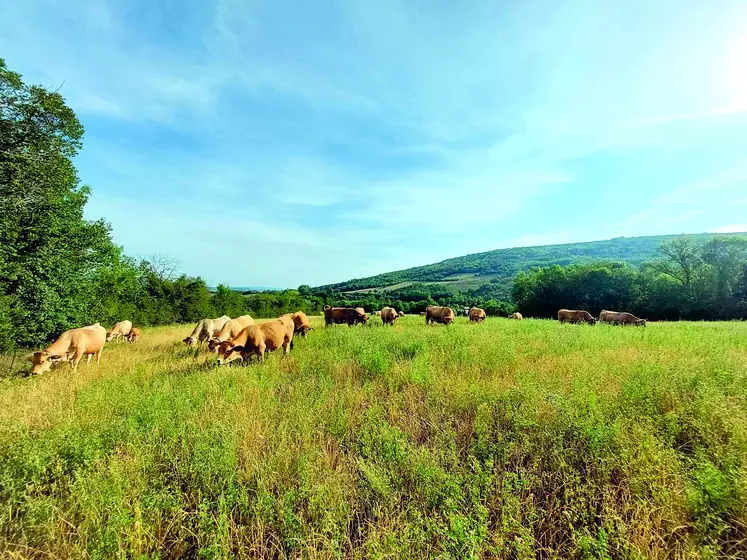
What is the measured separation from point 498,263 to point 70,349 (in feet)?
564

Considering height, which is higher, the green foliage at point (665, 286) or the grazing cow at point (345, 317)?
the grazing cow at point (345, 317)

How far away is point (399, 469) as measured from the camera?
340cm

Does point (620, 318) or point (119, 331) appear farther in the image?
point (620, 318)

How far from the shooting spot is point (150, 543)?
2.71 metres

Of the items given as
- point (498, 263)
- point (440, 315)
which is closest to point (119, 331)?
point (440, 315)

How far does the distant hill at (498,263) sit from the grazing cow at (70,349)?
112m

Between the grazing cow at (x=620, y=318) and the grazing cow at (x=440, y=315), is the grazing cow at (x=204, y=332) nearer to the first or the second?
the grazing cow at (x=440, y=315)

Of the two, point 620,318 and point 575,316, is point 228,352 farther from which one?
point 620,318

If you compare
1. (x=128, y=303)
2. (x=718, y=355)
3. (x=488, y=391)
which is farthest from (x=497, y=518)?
(x=128, y=303)

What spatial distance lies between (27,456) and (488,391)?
6.21 m

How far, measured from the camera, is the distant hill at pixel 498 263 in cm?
13062

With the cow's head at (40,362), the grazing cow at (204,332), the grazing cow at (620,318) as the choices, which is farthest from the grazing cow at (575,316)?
the cow's head at (40,362)

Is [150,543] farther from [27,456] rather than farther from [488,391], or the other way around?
[488,391]

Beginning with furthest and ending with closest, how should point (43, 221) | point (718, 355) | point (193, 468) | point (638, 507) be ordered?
point (43, 221), point (718, 355), point (193, 468), point (638, 507)
